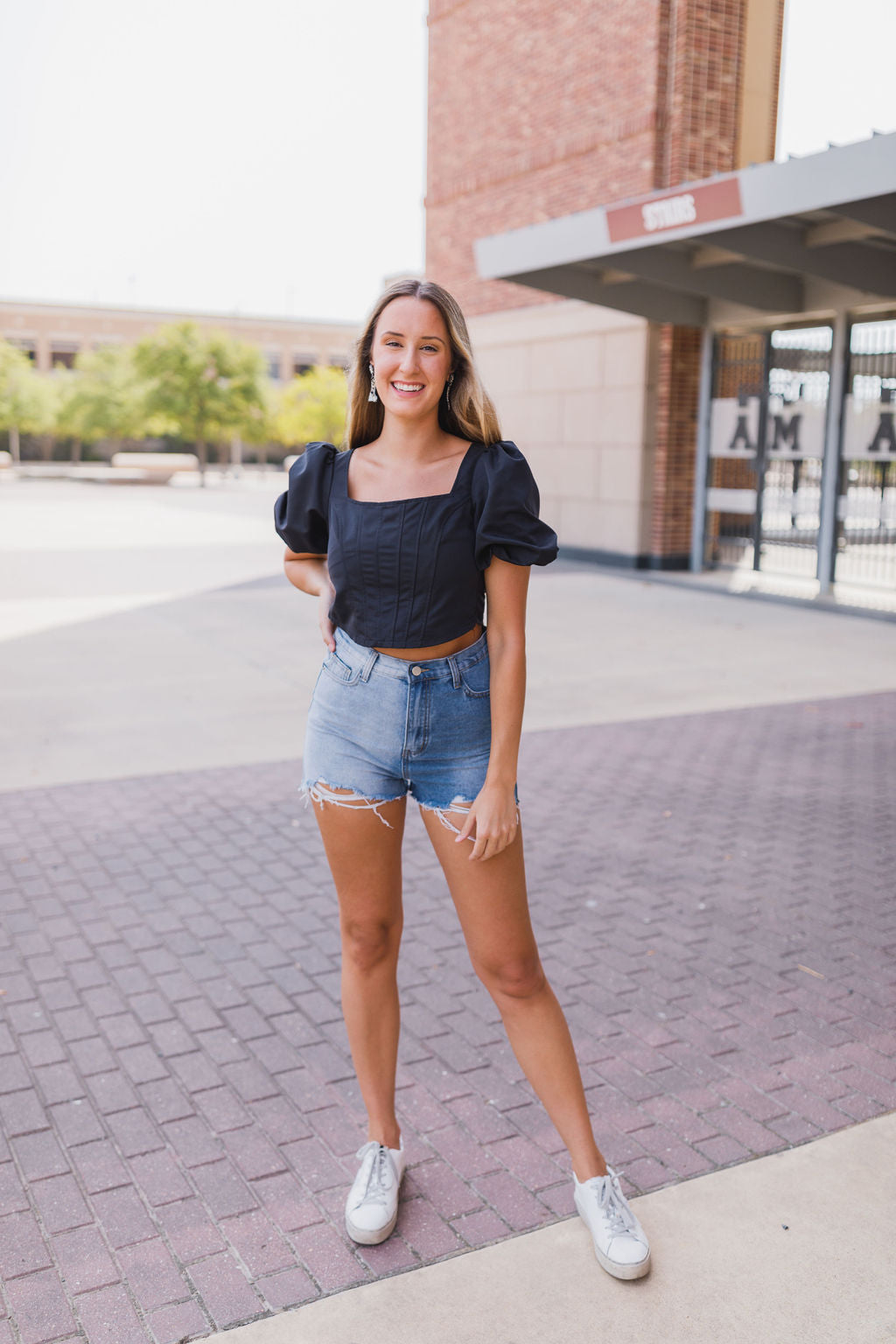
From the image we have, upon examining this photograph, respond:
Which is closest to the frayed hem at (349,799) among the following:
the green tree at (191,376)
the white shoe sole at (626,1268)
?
the white shoe sole at (626,1268)

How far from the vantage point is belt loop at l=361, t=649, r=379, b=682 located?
8.08 ft

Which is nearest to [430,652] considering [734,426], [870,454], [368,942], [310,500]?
[310,500]

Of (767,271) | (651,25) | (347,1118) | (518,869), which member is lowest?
(347,1118)

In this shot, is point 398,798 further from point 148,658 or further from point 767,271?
point 767,271

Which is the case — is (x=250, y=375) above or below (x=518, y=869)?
above

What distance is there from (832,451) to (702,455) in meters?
2.33

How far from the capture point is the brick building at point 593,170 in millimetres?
14297

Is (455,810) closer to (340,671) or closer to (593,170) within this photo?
(340,671)

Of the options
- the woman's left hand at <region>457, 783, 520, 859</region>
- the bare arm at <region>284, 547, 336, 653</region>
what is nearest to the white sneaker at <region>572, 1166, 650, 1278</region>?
the woman's left hand at <region>457, 783, 520, 859</region>

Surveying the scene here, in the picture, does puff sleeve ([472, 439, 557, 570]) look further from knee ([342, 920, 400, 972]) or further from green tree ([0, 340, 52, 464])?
green tree ([0, 340, 52, 464])

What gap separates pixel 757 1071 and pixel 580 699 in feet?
16.3

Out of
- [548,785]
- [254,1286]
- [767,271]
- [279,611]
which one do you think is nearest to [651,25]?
[767,271]

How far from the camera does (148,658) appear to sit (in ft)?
31.0

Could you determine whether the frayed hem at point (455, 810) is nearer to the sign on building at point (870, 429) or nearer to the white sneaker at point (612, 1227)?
the white sneaker at point (612, 1227)
